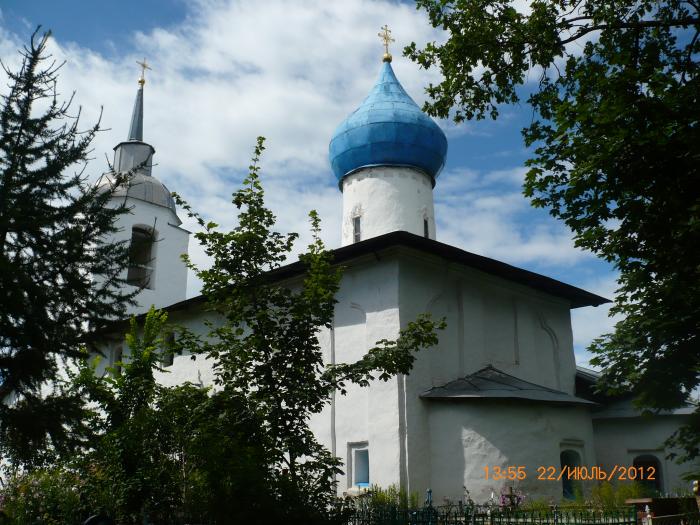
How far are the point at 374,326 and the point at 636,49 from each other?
6246mm

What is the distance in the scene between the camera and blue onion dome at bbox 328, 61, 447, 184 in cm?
1772

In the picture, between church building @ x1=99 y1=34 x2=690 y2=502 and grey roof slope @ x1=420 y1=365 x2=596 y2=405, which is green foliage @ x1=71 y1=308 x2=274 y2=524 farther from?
grey roof slope @ x1=420 y1=365 x2=596 y2=405

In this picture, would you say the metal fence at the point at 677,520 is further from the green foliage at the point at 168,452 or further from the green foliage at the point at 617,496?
the green foliage at the point at 168,452

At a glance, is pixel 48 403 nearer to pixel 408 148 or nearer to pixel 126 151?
pixel 408 148

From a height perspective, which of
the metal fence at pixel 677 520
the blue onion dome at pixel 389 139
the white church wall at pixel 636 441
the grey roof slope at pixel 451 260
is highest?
the blue onion dome at pixel 389 139

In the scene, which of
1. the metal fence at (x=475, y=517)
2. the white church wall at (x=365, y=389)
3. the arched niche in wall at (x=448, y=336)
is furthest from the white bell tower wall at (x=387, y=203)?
the metal fence at (x=475, y=517)

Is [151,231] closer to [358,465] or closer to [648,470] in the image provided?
[358,465]

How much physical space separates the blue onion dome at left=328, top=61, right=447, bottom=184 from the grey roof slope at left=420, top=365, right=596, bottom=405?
6415mm

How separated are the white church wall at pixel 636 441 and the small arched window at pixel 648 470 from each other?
68mm

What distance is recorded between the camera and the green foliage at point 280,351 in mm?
6590
